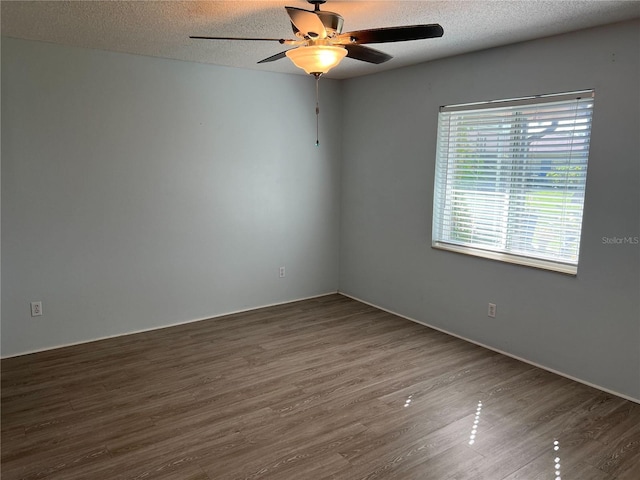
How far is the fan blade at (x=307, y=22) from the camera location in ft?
6.44

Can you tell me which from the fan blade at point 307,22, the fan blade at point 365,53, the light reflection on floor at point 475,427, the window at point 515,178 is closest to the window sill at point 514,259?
the window at point 515,178

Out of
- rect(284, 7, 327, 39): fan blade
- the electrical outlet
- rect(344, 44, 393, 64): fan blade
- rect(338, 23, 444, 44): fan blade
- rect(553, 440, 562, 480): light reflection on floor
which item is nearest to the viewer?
rect(284, 7, 327, 39): fan blade

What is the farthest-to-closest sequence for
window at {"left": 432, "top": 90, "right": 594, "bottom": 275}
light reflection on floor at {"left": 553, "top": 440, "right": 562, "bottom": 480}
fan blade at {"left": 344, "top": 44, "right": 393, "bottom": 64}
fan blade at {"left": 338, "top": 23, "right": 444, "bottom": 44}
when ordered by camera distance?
1. window at {"left": 432, "top": 90, "right": 594, "bottom": 275}
2. fan blade at {"left": 344, "top": 44, "right": 393, "bottom": 64}
3. light reflection on floor at {"left": 553, "top": 440, "right": 562, "bottom": 480}
4. fan blade at {"left": 338, "top": 23, "right": 444, "bottom": 44}

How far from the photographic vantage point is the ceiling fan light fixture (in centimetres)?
227

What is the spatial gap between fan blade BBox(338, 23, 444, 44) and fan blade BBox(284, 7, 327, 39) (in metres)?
0.14

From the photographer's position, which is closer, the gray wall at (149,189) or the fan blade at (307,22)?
the fan blade at (307,22)

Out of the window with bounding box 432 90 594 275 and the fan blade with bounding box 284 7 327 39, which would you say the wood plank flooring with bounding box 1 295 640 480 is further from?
the fan blade with bounding box 284 7 327 39

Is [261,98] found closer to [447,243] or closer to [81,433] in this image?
[447,243]

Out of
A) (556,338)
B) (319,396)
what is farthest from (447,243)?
(319,396)

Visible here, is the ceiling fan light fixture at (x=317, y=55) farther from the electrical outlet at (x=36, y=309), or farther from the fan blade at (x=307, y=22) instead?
the electrical outlet at (x=36, y=309)

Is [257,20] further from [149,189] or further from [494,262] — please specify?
[494,262]

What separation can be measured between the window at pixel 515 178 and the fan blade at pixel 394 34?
155 centimetres

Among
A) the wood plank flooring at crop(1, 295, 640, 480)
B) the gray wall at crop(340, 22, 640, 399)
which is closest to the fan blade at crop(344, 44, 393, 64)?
the gray wall at crop(340, 22, 640, 399)

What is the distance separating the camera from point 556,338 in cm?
333
